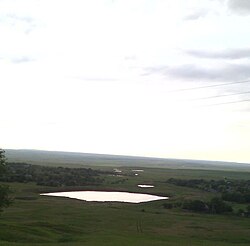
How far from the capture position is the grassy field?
44.8 m

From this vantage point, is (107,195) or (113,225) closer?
(113,225)

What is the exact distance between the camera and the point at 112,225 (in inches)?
2453

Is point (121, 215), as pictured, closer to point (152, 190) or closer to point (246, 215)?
point (246, 215)

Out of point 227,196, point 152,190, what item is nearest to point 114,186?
point 152,190

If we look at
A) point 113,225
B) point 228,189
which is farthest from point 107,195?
point 113,225

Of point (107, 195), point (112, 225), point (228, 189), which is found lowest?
point (107, 195)

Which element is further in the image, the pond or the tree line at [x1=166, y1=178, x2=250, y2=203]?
the pond

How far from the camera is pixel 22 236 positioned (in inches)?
1715

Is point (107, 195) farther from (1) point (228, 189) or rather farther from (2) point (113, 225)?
(2) point (113, 225)

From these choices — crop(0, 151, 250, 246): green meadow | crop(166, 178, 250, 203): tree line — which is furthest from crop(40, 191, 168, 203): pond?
crop(166, 178, 250, 203): tree line

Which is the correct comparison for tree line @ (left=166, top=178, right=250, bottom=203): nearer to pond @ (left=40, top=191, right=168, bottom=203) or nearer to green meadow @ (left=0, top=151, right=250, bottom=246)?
green meadow @ (left=0, top=151, right=250, bottom=246)

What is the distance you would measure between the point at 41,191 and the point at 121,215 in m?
42.8

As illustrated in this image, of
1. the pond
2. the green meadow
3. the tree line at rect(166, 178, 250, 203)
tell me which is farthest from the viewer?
the pond

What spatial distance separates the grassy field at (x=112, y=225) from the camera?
44.8 metres
